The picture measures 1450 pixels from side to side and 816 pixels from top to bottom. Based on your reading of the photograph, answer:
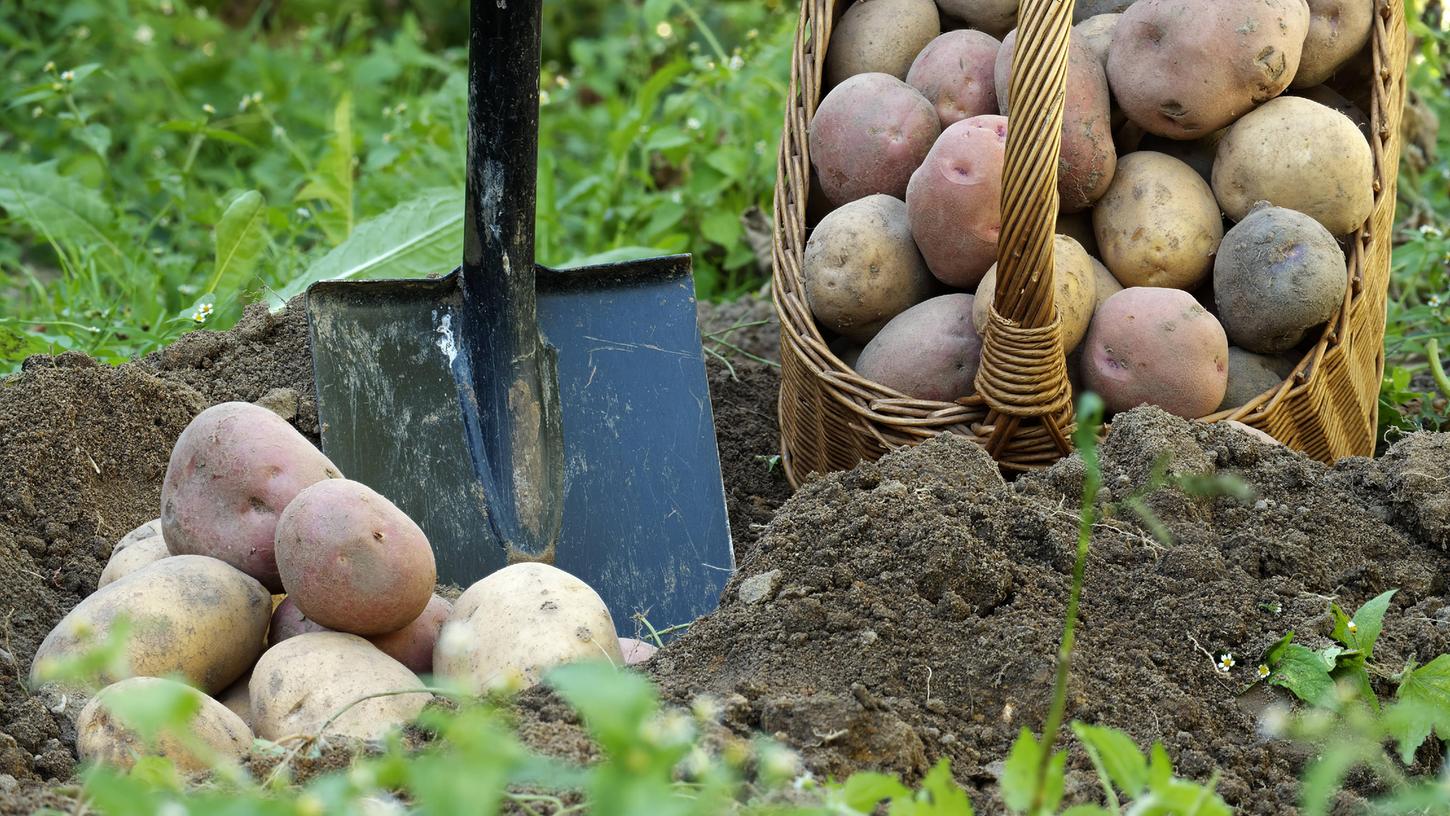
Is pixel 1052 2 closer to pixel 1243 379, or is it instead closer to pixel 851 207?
pixel 851 207

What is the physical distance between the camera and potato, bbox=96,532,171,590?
5.85 ft

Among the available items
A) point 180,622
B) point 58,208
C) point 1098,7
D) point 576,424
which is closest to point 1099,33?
point 1098,7

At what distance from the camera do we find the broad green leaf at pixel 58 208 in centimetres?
312

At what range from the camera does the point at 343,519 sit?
5.11 feet

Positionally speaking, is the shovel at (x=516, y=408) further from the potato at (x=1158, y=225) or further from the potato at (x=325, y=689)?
the potato at (x=1158, y=225)

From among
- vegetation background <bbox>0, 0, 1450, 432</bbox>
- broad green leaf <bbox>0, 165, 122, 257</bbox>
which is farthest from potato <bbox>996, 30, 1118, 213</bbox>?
broad green leaf <bbox>0, 165, 122, 257</bbox>

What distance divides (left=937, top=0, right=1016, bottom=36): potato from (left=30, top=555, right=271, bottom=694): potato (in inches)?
62.1

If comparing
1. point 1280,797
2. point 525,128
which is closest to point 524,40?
point 525,128

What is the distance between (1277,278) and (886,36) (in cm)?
81

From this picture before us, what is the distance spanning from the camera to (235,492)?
1708 mm

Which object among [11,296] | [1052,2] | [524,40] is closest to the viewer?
[1052,2]

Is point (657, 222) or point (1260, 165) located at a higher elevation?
point (1260, 165)

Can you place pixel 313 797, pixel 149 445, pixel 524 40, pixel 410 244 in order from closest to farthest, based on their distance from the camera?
pixel 313 797, pixel 524 40, pixel 149 445, pixel 410 244

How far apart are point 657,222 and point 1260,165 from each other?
1.70 meters
